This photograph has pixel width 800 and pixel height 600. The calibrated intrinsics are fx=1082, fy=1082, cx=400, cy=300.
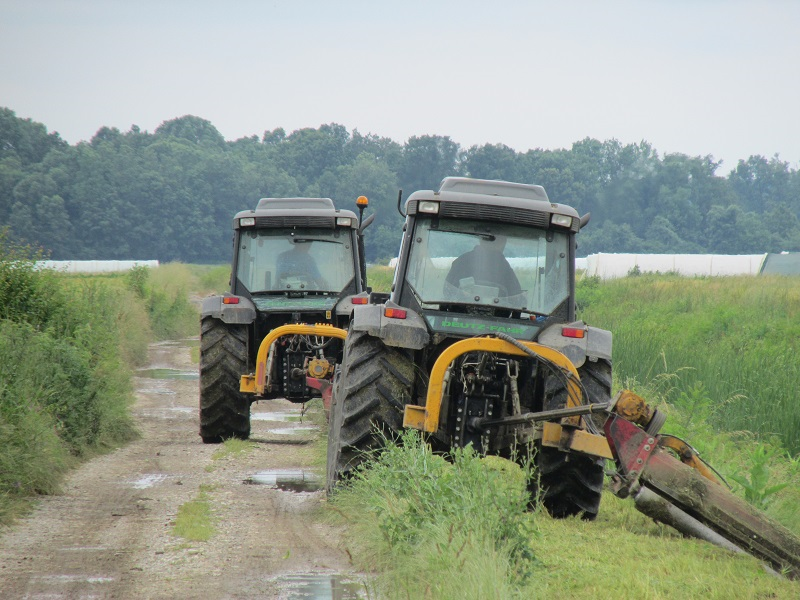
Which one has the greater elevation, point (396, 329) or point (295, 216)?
point (295, 216)

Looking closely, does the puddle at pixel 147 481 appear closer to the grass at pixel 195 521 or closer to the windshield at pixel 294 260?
the grass at pixel 195 521

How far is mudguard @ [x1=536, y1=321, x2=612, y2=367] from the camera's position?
Result: 7848 millimetres

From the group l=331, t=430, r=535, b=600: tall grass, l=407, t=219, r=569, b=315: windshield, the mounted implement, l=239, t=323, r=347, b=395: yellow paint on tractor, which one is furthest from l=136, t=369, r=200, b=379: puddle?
l=331, t=430, r=535, b=600: tall grass

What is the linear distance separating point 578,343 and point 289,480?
11.8 ft

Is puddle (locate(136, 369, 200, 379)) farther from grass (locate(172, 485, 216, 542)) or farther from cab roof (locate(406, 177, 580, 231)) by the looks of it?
cab roof (locate(406, 177, 580, 231))

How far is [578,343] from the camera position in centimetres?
789

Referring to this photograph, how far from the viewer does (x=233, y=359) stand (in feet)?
39.6

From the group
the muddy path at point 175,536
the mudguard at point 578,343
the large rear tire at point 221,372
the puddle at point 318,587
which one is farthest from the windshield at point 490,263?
the large rear tire at point 221,372

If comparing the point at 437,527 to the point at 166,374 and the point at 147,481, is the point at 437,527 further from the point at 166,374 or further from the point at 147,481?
the point at 166,374

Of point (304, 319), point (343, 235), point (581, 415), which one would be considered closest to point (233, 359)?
point (304, 319)

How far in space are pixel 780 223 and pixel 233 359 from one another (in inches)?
3356

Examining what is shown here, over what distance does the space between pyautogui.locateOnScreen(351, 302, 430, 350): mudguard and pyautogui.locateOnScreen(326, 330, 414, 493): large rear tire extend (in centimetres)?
14

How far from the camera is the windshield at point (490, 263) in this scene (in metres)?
8.28

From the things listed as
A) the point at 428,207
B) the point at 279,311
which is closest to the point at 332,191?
the point at 279,311
